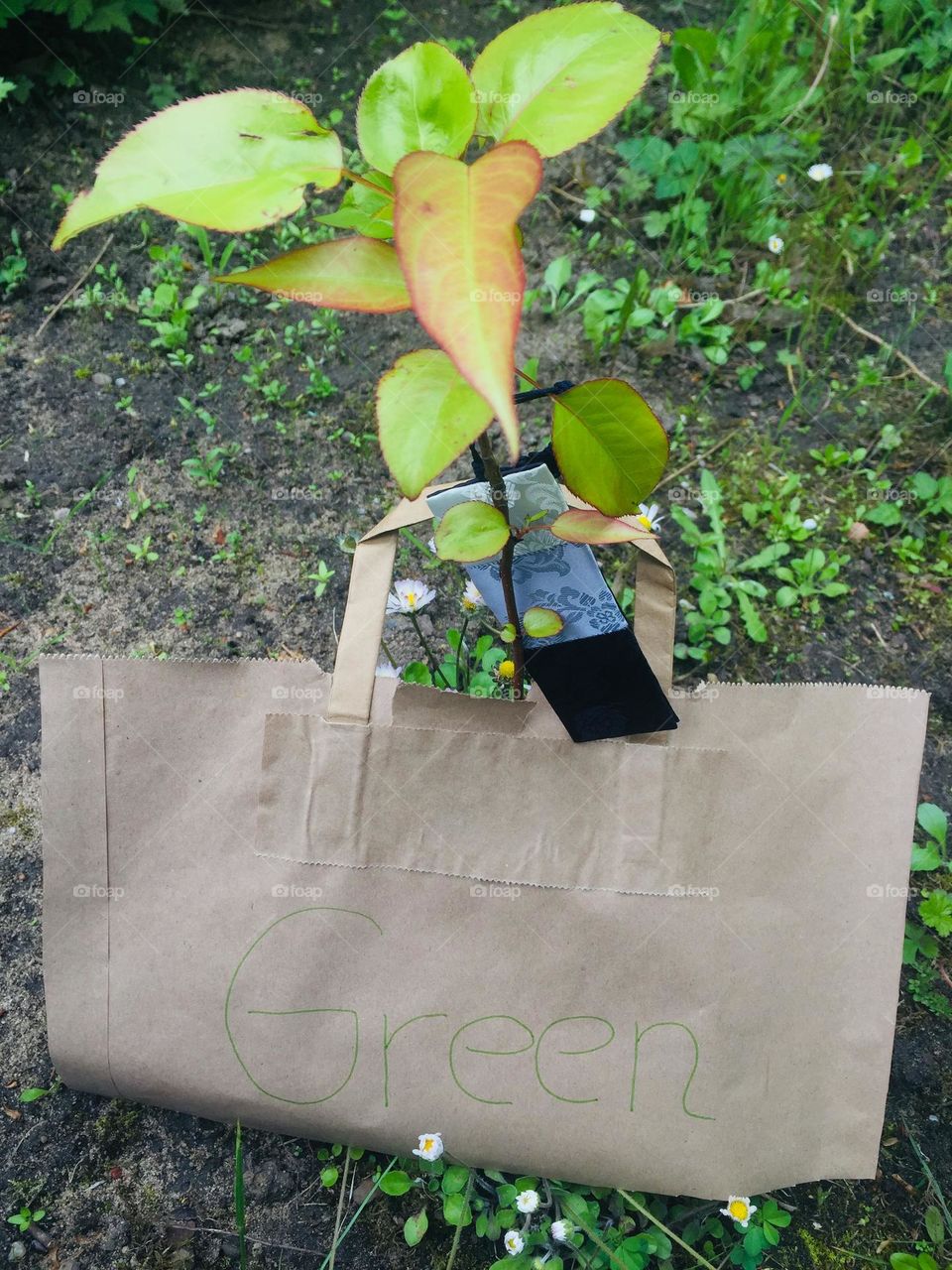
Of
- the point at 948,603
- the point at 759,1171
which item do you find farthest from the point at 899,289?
the point at 759,1171

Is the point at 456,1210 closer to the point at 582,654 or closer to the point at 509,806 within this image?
the point at 509,806

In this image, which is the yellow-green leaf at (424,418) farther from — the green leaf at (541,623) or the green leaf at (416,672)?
the green leaf at (416,672)

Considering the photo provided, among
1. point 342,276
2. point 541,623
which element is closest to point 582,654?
point 541,623

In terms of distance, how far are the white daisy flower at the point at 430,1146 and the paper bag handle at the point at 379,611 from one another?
0.44 metres

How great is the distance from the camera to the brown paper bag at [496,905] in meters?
0.86

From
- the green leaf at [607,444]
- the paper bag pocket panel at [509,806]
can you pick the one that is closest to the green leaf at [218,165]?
the green leaf at [607,444]

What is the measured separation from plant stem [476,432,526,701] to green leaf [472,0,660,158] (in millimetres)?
213

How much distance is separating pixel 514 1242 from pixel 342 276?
0.99 meters

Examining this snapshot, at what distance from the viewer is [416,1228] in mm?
980

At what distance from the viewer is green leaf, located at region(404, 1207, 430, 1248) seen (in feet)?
3.20

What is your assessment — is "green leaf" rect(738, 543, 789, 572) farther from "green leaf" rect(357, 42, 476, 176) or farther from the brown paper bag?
"green leaf" rect(357, 42, 476, 176)

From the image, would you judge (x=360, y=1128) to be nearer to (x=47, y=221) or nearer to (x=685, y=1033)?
(x=685, y=1033)

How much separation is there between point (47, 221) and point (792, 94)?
4.90 feet

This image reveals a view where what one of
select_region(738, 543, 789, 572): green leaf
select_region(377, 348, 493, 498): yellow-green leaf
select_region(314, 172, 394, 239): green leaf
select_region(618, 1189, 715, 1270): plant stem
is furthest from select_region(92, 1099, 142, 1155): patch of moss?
select_region(738, 543, 789, 572): green leaf
